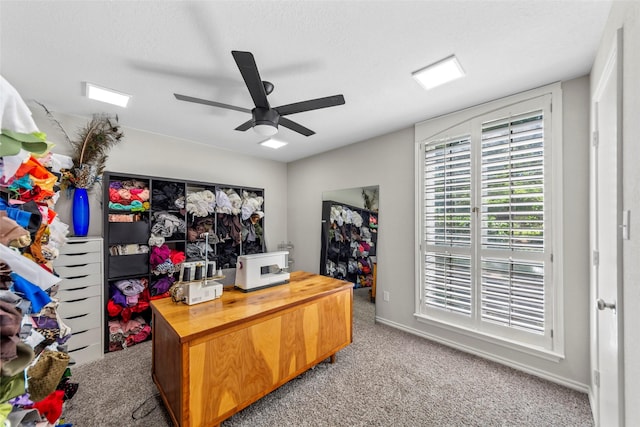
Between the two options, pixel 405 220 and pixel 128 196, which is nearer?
pixel 128 196

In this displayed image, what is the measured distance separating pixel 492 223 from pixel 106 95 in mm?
3757

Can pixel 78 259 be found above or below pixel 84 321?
above

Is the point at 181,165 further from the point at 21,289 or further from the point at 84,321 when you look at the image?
the point at 21,289

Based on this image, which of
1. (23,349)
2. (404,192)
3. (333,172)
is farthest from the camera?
(333,172)

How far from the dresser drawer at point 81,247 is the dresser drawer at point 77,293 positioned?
A: 35 cm

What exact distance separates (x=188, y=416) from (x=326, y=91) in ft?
8.21

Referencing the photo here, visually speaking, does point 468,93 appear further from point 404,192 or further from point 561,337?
point 561,337

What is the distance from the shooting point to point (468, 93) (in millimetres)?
2295

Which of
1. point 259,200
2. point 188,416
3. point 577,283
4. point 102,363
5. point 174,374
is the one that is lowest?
point 102,363

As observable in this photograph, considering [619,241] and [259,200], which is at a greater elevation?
[259,200]

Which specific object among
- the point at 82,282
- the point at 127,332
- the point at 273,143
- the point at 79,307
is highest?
the point at 273,143

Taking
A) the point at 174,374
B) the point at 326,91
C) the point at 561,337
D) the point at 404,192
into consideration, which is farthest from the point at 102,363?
the point at 561,337

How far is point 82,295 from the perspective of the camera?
248 centimetres
